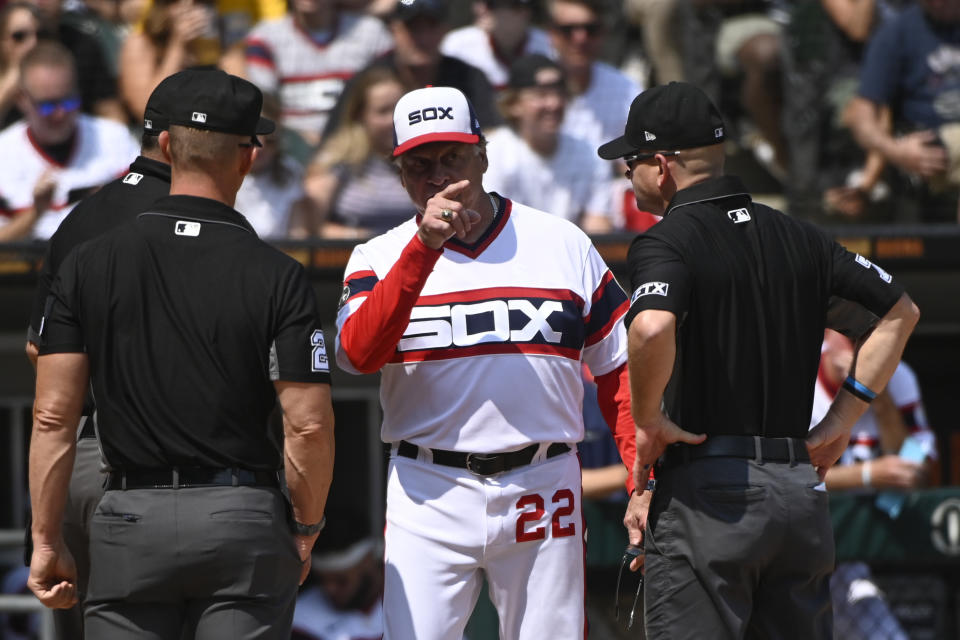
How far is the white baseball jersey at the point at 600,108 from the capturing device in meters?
6.16

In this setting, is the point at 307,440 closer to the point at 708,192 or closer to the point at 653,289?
the point at 653,289

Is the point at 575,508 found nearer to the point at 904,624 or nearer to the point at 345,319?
the point at 345,319

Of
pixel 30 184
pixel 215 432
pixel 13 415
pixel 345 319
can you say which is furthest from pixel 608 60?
pixel 215 432

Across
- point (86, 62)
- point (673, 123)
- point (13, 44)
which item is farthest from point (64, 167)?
point (673, 123)

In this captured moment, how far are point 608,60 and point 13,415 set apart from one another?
135 inches

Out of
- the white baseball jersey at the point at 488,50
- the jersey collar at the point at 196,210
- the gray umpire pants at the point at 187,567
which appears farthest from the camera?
the white baseball jersey at the point at 488,50

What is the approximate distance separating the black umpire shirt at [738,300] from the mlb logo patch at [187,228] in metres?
0.95

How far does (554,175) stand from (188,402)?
3.51m

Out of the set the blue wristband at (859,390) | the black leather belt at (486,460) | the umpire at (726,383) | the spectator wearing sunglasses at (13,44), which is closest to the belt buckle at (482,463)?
the black leather belt at (486,460)

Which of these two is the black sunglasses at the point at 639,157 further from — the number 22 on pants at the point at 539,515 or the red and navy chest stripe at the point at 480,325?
the number 22 on pants at the point at 539,515

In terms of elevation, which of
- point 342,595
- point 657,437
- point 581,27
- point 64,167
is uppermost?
point 581,27

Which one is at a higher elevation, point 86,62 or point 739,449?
point 86,62

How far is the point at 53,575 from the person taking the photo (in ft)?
9.41

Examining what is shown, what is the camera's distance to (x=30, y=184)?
6039mm
